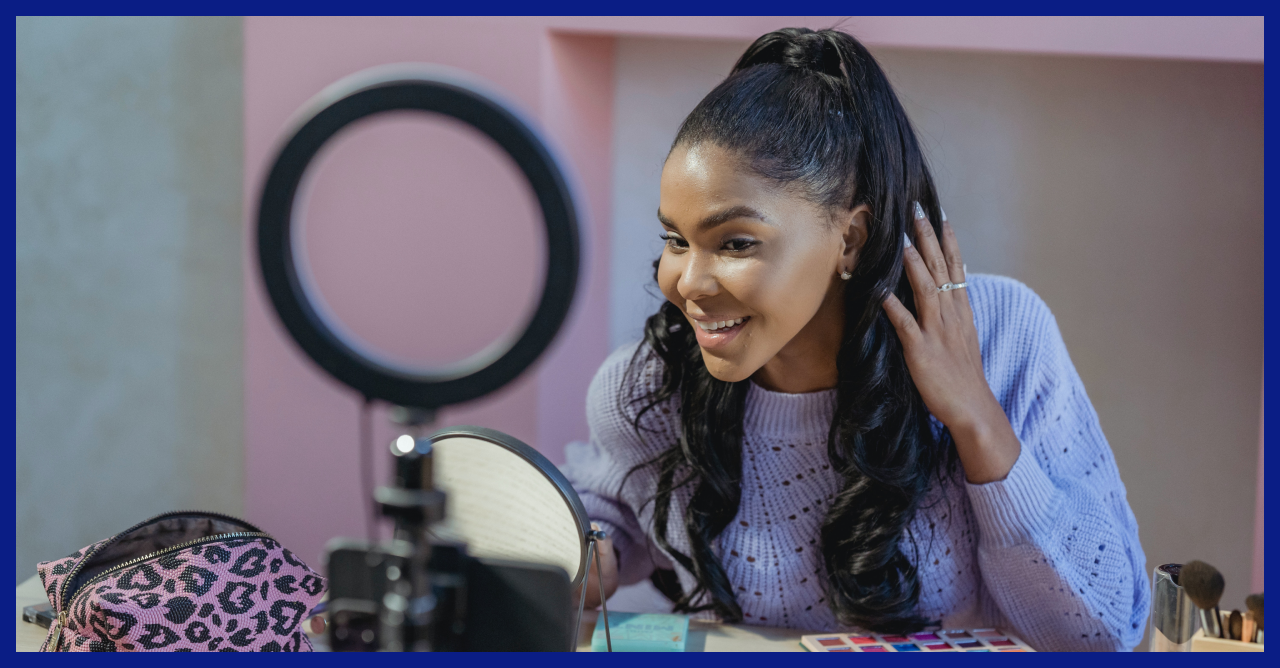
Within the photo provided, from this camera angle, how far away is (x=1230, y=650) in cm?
88

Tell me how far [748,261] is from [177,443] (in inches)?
62.9

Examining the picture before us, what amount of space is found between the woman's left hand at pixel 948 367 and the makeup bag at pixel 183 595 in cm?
63

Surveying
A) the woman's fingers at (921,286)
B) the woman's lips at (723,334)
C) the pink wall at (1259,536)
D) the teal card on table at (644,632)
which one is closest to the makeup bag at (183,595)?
the teal card on table at (644,632)

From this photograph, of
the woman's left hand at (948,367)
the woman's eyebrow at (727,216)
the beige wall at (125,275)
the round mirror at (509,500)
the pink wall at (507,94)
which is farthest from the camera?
the beige wall at (125,275)

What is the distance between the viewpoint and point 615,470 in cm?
128

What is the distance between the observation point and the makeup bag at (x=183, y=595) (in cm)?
88

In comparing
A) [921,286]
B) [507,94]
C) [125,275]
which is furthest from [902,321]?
[125,275]

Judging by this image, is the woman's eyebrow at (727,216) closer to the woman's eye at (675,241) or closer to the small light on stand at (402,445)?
the woman's eye at (675,241)

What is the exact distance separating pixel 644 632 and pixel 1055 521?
0.45 metres

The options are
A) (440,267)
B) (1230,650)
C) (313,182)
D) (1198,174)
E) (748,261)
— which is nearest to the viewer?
(313,182)

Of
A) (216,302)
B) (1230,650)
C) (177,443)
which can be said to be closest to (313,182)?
(1230,650)

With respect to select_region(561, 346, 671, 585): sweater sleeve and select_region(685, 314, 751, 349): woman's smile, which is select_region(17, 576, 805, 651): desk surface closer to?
select_region(561, 346, 671, 585): sweater sleeve

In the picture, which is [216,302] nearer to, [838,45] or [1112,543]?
[838,45]

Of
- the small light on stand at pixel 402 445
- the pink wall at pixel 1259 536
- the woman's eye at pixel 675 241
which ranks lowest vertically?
the pink wall at pixel 1259 536
